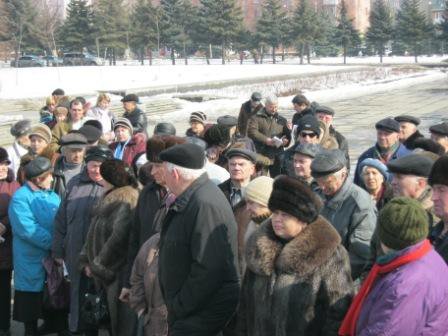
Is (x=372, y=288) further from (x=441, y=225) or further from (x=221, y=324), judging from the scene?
(x=221, y=324)

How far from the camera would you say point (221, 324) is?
150 inches

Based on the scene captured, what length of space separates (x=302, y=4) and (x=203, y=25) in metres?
12.6

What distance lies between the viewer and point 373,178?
5.18m

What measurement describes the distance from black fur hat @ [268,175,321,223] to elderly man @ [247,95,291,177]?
5604 millimetres

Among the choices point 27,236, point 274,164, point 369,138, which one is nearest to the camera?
point 27,236

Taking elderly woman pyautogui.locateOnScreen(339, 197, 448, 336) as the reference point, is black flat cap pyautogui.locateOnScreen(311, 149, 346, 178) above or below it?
above

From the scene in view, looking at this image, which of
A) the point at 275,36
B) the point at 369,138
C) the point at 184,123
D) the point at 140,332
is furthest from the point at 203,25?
the point at 140,332

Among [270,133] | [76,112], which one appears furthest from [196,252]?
[76,112]

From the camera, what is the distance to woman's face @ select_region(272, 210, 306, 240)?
3541 millimetres

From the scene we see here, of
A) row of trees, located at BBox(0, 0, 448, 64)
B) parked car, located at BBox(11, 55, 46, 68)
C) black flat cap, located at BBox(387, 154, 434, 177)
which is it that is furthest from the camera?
row of trees, located at BBox(0, 0, 448, 64)

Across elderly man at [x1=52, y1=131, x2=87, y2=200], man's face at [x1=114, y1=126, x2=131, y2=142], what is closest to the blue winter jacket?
elderly man at [x1=52, y1=131, x2=87, y2=200]

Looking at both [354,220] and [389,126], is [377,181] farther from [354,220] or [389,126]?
Answer: [389,126]

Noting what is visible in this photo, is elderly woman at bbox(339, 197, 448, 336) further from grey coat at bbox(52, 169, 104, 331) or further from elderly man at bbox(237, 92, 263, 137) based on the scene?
elderly man at bbox(237, 92, 263, 137)

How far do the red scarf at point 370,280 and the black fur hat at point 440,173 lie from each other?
23.8 inches
